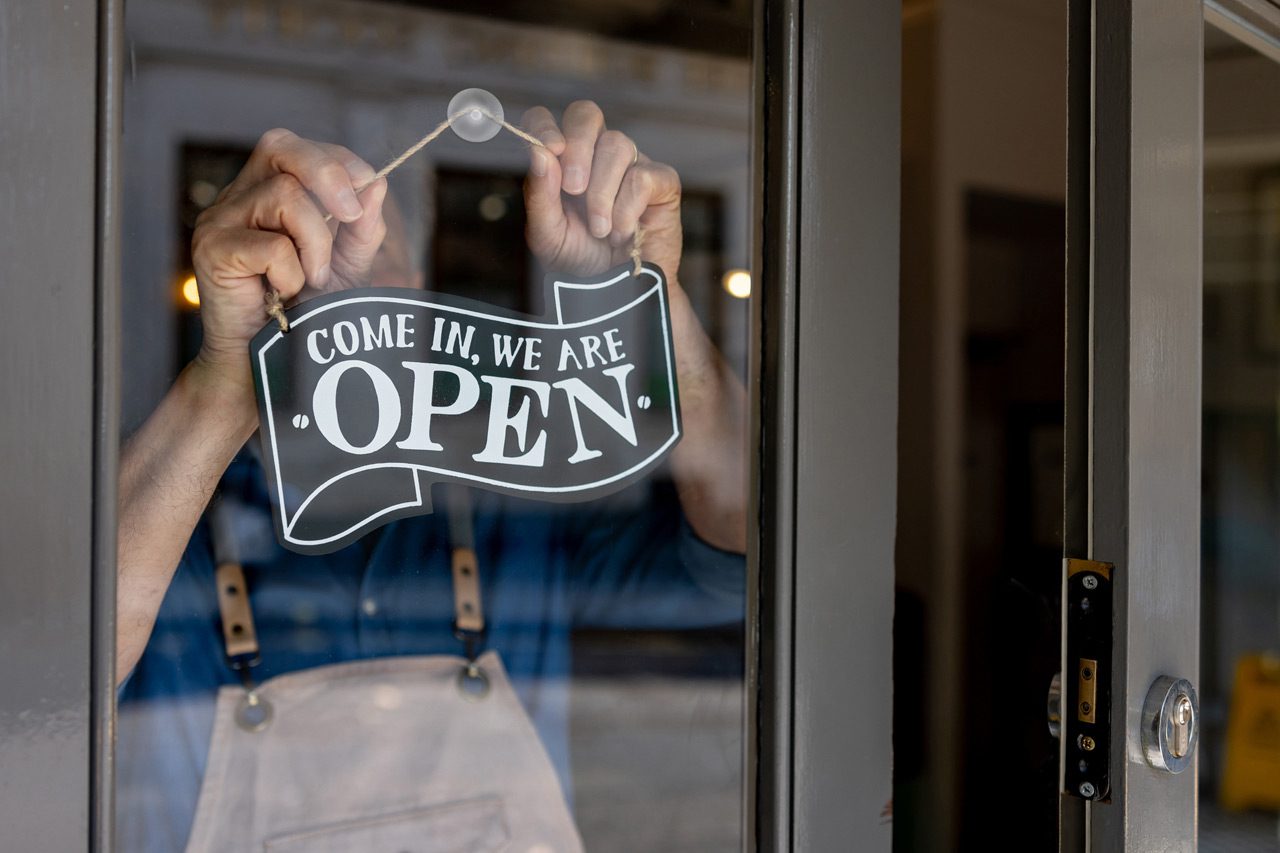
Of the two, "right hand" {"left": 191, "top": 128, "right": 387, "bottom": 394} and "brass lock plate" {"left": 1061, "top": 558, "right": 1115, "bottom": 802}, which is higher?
"right hand" {"left": 191, "top": 128, "right": 387, "bottom": 394}

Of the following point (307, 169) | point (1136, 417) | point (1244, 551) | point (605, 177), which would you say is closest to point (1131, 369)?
point (1136, 417)

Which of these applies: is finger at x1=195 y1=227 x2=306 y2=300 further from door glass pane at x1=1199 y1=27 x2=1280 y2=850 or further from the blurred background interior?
door glass pane at x1=1199 y1=27 x2=1280 y2=850

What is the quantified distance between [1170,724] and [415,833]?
70cm

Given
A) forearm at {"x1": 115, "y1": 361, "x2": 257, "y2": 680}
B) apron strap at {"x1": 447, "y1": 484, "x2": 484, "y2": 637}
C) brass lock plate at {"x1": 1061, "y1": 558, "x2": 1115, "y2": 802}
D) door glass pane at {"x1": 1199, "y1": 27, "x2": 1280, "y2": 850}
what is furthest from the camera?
door glass pane at {"x1": 1199, "y1": 27, "x2": 1280, "y2": 850}

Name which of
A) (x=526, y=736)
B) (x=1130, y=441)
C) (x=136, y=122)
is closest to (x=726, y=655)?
(x=526, y=736)

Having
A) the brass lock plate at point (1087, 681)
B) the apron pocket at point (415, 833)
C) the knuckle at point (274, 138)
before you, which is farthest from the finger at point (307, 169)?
the brass lock plate at point (1087, 681)

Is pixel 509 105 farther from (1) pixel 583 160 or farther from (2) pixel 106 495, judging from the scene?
(2) pixel 106 495

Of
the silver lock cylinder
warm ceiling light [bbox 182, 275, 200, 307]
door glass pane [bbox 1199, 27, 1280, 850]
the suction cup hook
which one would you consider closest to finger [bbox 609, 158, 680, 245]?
the suction cup hook

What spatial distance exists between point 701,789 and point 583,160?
23.0 inches

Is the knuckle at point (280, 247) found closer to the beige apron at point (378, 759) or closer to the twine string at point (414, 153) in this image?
the twine string at point (414, 153)

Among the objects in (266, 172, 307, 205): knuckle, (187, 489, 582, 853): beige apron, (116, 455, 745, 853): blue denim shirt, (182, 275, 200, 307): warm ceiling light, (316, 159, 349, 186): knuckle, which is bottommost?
(187, 489, 582, 853): beige apron

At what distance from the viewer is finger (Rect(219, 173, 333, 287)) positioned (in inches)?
28.2

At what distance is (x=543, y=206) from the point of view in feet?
2.77

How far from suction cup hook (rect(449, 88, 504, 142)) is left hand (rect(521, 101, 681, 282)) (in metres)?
0.03
